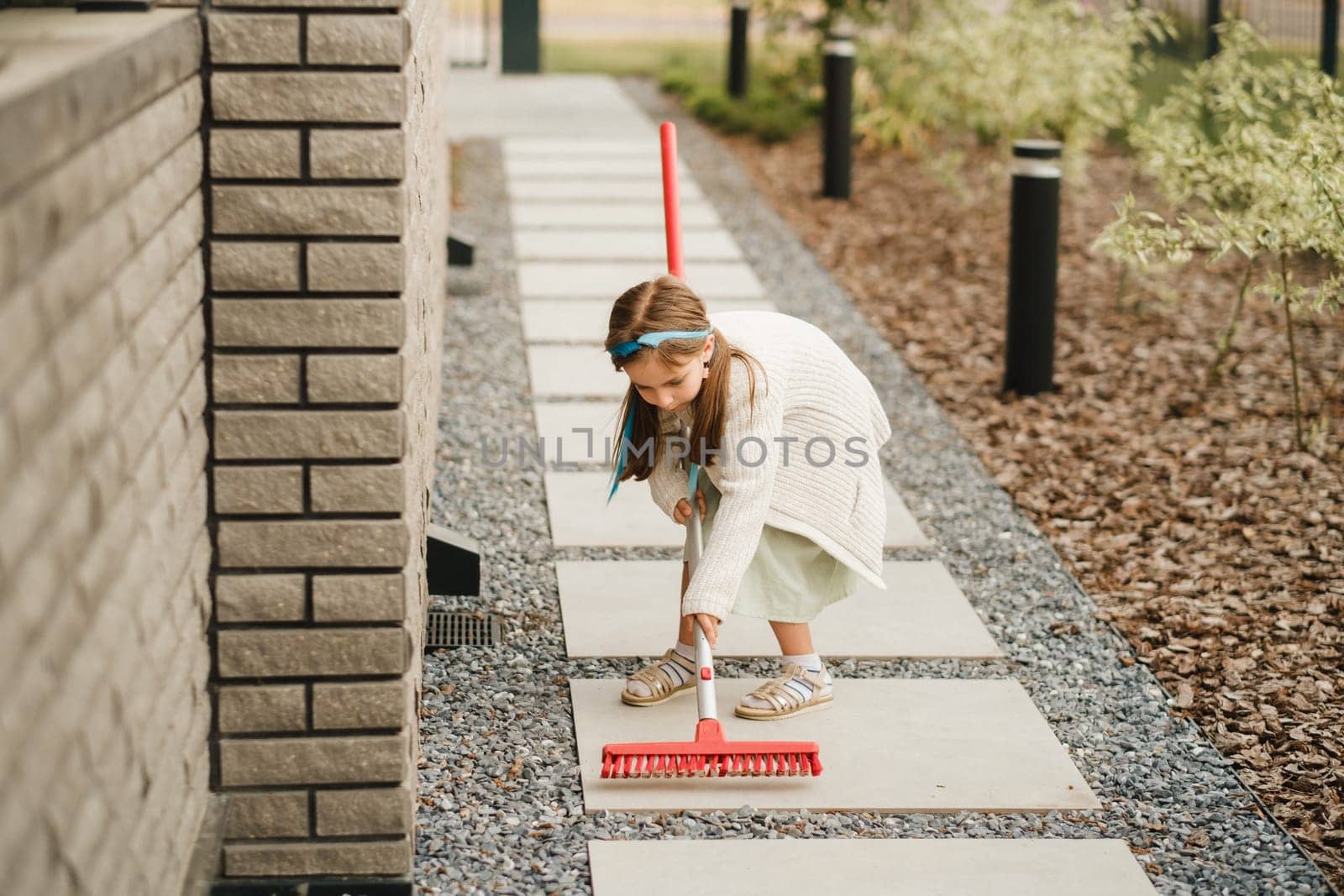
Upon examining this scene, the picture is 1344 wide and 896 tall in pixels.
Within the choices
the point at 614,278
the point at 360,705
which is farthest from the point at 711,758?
the point at 614,278

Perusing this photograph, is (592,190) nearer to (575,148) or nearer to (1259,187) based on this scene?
(575,148)

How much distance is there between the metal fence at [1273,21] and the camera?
373 inches

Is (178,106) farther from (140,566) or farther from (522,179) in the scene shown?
(522,179)

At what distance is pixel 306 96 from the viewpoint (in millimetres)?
2596

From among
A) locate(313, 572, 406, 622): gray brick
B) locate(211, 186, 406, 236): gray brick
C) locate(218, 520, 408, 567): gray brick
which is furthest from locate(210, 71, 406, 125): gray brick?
locate(313, 572, 406, 622): gray brick

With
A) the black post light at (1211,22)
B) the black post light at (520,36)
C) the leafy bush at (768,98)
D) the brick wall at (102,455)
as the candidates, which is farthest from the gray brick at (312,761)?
the black post light at (520,36)

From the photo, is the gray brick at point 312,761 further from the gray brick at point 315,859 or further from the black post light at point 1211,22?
the black post light at point 1211,22

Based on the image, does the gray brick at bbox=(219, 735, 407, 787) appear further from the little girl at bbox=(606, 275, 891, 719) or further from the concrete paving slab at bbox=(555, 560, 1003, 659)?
the concrete paving slab at bbox=(555, 560, 1003, 659)

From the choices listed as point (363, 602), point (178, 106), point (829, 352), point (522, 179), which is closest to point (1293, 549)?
point (829, 352)

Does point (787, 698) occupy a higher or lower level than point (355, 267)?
lower

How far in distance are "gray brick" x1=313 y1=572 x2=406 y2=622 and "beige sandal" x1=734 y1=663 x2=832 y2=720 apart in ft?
3.94

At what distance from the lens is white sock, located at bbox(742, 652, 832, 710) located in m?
3.79

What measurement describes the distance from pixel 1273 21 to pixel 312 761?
1001cm

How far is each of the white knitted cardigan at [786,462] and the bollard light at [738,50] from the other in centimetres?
1136
